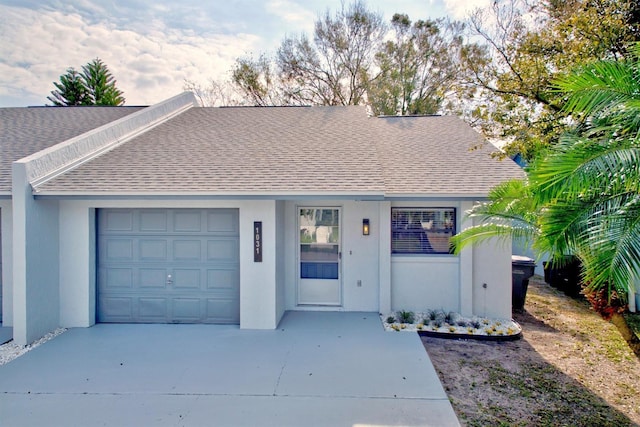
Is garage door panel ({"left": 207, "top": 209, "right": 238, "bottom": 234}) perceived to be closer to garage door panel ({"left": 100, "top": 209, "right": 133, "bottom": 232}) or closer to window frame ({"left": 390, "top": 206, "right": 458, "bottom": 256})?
garage door panel ({"left": 100, "top": 209, "right": 133, "bottom": 232})

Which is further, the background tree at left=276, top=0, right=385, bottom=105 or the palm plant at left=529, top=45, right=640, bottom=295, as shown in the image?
the background tree at left=276, top=0, right=385, bottom=105

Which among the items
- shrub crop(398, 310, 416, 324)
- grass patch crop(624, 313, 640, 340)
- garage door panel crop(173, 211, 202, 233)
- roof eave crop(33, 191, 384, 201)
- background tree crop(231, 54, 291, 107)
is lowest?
grass patch crop(624, 313, 640, 340)

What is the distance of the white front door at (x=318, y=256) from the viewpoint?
26.6ft

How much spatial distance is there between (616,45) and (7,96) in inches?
657

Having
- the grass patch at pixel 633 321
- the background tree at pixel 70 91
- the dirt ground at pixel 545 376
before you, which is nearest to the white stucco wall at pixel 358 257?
the dirt ground at pixel 545 376

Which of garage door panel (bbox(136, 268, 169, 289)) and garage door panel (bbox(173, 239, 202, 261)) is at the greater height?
garage door panel (bbox(173, 239, 202, 261))

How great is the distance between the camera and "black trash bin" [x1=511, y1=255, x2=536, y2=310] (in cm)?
818

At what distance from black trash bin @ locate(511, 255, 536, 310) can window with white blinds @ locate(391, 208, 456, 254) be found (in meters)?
1.93

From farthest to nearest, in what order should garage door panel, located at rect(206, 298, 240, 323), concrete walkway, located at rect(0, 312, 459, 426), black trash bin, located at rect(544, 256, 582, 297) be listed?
black trash bin, located at rect(544, 256, 582, 297)
garage door panel, located at rect(206, 298, 240, 323)
concrete walkway, located at rect(0, 312, 459, 426)

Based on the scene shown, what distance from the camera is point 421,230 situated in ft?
25.7

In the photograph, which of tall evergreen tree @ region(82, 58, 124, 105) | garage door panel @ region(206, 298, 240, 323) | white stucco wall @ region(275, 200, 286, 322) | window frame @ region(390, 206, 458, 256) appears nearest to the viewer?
white stucco wall @ region(275, 200, 286, 322)

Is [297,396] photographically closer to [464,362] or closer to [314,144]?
[464,362]

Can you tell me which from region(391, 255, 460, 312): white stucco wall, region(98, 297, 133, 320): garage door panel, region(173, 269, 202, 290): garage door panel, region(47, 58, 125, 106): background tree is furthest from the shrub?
region(47, 58, 125, 106): background tree

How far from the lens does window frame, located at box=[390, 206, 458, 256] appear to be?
779 cm
